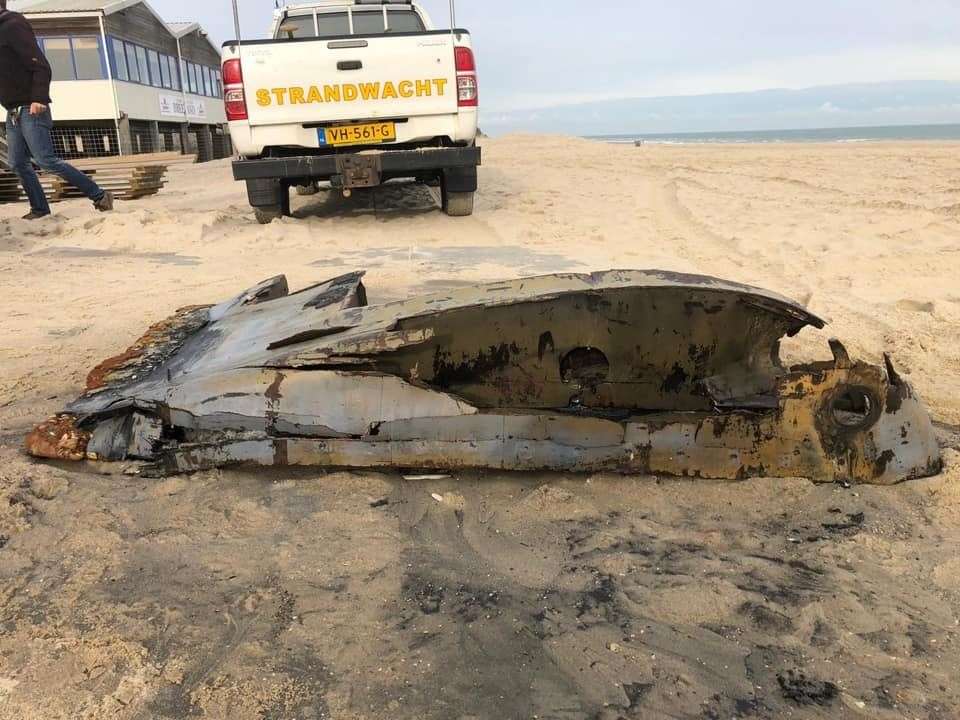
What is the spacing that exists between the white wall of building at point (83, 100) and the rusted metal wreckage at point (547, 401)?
23738 millimetres

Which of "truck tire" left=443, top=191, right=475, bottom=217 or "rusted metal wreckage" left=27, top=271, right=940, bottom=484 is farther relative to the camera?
"truck tire" left=443, top=191, right=475, bottom=217

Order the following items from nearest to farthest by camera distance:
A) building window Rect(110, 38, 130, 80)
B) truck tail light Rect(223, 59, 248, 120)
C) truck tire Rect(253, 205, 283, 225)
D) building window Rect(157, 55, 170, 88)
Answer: truck tail light Rect(223, 59, 248, 120), truck tire Rect(253, 205, 283, 225), building window Rect(110, 38, 130, 80), building window Rect(157, 55, 170, 88)

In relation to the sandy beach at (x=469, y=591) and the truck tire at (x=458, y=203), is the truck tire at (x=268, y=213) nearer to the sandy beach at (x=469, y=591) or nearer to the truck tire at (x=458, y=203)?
the truck tire at (x=458, y=203)

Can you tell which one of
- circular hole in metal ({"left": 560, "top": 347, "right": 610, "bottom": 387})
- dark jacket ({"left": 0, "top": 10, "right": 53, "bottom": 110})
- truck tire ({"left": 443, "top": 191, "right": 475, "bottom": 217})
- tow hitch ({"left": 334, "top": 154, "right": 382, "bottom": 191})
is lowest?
circular hole in metal ({"left": 560, "top": 347, "right": 610, "bottom": 387})

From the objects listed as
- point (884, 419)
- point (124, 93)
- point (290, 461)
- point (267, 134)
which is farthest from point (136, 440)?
point (124, 93)

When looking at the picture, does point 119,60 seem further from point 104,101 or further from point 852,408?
point 852,408

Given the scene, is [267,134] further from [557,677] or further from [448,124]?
[557,677]

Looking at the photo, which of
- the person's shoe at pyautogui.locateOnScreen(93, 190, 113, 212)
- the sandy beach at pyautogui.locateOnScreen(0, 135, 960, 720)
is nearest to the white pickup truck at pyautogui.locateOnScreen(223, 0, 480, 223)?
the person's shoe at pyautogui.locateOnScreen(93, 190, 113, 212)

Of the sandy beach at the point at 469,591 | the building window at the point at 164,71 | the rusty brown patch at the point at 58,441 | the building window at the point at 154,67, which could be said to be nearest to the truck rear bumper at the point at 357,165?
the sandy beach at the point at 469,591

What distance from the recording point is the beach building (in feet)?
70.8

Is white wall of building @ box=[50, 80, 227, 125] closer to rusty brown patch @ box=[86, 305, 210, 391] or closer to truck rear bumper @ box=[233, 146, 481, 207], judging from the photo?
truck rear bumper @ box=[233, 146, 481, 207]

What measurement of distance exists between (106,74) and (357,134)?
1977 cm

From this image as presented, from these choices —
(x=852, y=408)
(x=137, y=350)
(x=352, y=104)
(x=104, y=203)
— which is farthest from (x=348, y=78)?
(x=852, y=408)

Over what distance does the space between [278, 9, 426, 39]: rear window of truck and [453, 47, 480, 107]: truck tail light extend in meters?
1.52
